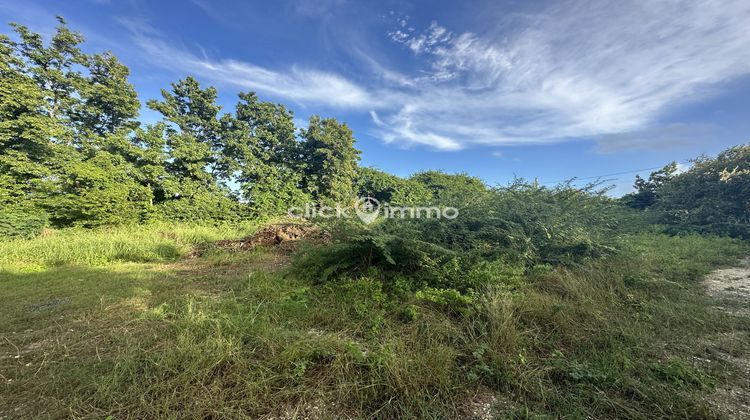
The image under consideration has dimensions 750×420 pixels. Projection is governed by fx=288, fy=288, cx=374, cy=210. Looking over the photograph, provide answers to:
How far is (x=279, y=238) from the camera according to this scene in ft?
26.2

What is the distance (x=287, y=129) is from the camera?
13.7 meters

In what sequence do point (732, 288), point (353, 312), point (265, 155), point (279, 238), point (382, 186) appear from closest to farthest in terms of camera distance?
point (353, 312) < point (732, 288) < point (279, 238) < point (265, 155) < point (382, 186)

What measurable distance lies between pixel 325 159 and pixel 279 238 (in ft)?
21.8

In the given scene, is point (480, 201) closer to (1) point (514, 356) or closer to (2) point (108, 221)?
(1) point (514, 356)

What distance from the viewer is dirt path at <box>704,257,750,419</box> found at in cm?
180

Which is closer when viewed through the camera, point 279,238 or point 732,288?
point 732,288

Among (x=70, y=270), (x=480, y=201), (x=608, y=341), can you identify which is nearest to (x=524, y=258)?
(x=480, y=201)

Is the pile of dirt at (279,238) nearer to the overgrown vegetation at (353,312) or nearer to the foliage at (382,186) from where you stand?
the overgrown vegetation at (353,312)

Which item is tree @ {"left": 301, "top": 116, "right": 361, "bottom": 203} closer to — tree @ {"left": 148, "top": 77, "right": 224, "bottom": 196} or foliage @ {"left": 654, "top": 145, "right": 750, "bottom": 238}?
tree @ {"left": 148, "top": 77, "right": 224, "bottom": 196}

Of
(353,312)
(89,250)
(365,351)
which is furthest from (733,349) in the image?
(89,250)

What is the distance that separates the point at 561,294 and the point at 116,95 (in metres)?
15.3

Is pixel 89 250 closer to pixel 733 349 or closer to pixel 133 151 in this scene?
pixel 133 151

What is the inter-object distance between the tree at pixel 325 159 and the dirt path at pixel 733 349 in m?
11.6

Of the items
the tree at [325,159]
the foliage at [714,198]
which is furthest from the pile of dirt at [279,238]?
the foliage at [714,198]
